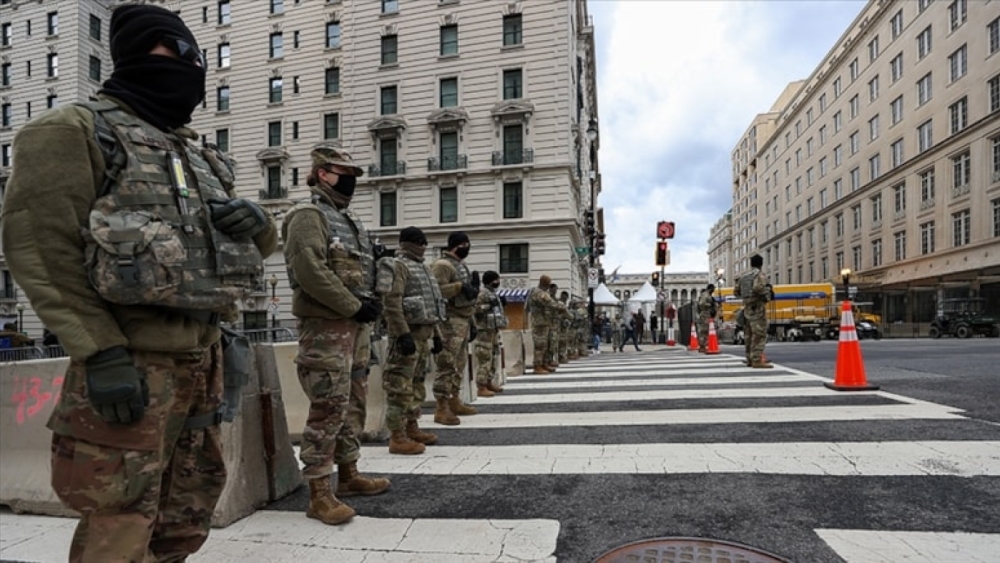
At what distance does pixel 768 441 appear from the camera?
14.5ft

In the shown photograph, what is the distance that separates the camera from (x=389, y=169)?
107 ft

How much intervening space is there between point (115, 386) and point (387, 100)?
33.7 metres

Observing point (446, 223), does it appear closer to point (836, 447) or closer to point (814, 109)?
point (836, 447)

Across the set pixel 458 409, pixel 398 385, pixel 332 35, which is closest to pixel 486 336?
pixel 458 409

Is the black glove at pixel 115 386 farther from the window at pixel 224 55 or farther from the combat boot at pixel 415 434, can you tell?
the window at pixel 224 55

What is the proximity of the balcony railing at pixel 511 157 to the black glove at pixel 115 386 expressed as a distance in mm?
28902

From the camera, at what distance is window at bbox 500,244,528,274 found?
29.7 m

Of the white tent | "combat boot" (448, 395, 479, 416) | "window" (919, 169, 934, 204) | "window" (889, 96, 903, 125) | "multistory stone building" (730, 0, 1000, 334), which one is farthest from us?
"window" (889, 96, 903, 125)

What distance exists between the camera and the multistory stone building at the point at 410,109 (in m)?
29.6

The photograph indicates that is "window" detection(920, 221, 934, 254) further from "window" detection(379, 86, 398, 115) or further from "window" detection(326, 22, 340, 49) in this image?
"window" detection(326, 22, 340, 49)

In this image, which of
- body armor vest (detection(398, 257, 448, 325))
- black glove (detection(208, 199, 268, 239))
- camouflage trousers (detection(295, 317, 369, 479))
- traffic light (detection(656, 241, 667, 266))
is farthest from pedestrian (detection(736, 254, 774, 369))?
traffic light (detection(656, 241, 667, 266))

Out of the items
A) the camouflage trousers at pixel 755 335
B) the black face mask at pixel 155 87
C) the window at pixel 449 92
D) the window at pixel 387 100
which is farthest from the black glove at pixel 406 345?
the window at pixel 387 100

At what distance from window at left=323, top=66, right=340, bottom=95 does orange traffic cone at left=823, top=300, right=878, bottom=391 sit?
34.3m

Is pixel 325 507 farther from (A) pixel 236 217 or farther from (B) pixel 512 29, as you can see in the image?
(B) pixel 512 29
